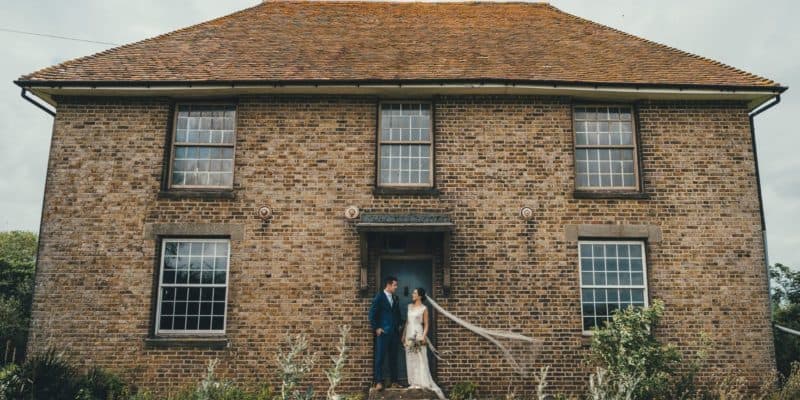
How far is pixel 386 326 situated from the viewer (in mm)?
9688

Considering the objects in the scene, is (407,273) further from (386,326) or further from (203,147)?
(203,147)

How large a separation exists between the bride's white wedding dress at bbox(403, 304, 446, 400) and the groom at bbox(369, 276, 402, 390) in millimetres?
251

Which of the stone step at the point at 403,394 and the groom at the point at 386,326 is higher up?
the groom at the point at 386,326

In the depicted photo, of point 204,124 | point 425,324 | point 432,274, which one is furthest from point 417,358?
point 204,124

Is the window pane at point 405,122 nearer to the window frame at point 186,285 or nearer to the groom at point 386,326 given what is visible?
the groom at point 386,326

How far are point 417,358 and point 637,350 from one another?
350 cm

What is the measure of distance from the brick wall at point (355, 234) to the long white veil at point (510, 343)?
0.16 meters

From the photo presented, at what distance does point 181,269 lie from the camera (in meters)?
10.5

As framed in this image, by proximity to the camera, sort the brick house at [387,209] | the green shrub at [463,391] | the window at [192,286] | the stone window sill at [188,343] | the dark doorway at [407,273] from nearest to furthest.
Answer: the green shrub at [463,391] < the stone window sill at [188,343] < the brick house at [387,209] < the window at [192,286] < the dark doorway at [407,273]

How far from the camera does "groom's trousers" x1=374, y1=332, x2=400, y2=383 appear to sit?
959 cm

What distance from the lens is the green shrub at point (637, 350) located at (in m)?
8.80

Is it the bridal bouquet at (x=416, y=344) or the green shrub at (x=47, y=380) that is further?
the bridal bouquet at (x=416, y=344)

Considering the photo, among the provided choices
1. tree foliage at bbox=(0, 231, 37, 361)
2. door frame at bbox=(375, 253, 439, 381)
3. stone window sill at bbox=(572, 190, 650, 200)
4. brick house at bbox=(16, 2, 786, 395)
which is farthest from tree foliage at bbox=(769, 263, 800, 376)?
tree foliage at bbox=(0, 231, 37, 361)

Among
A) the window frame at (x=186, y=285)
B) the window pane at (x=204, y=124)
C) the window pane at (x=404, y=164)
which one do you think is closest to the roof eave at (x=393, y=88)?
the window pane at (x=204, y=124)
